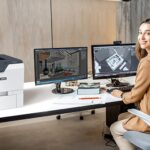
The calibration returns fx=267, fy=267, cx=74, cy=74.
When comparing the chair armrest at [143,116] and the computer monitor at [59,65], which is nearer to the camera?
the chair armrest at [143,116]

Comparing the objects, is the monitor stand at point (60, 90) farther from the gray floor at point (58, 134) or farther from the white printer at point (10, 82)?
the gray floor at point (58, 134)

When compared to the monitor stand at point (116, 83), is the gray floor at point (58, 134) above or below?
below

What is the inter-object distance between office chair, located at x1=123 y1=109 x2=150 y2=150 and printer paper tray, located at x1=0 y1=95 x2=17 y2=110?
2.88 feet

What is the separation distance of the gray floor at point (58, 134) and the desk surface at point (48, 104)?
2.69ft

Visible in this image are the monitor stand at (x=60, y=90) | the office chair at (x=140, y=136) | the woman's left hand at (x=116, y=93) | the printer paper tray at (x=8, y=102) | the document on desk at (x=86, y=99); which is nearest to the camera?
the office chair at (x=140, y=136)

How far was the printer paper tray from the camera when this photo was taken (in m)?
2.00

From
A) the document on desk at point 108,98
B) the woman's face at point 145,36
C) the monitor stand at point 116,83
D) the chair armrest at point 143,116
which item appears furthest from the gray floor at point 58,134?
the woman's face at point 145,36

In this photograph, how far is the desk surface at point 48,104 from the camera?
6.39 feet

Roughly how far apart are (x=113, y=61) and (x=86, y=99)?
595 millimetres

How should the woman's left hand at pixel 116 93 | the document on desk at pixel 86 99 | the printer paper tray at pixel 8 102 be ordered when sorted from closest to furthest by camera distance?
the printer paper tray at pixel 8 102
the document on desk at pixel 86 99
the woman's left hand at pixel 116 93

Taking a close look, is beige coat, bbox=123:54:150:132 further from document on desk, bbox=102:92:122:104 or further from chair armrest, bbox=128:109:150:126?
document on desk, bbox=102:92:122:104

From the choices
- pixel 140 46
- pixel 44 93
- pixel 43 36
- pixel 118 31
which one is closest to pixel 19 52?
pixel 43 36

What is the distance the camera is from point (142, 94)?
1.94 m

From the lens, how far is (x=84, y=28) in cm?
396
